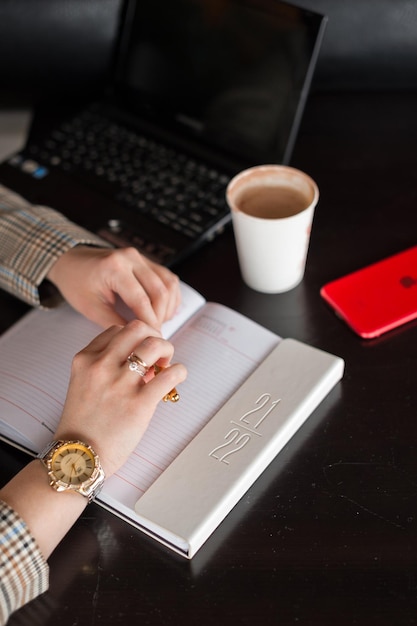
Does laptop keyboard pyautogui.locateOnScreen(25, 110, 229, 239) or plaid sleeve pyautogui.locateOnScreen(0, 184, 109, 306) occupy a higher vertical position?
Answer: laptop keyboard pyautogui.locateOnScreen(25, 110, 229, 239)

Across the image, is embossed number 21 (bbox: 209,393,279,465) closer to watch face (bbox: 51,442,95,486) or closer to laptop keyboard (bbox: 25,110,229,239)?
watch face (bbox: 51,442,95,486)

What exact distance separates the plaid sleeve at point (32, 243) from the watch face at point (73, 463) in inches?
10.0

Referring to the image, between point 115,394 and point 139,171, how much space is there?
1.47 feet

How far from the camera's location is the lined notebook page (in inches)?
29.0

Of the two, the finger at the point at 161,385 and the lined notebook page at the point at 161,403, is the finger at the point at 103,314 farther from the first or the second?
the finger at the point at 161,385

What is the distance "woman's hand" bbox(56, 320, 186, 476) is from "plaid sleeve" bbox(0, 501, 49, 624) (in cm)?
9

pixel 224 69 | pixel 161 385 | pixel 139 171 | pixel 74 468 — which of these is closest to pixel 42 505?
pixel 74 468

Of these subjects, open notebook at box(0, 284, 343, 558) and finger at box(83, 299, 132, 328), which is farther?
finger at box(83, 299, 132, 328)

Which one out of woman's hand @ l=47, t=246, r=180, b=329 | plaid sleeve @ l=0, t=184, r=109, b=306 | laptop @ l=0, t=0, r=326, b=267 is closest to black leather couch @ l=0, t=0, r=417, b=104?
laptop @ l=0, t=0, r=326, b=267

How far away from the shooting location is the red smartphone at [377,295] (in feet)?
2.85

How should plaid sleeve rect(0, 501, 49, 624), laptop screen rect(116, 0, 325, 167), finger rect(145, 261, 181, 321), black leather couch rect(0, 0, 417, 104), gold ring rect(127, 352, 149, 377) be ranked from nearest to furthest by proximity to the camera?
plaid sleeve rect(0, 501, 49, 624) → gold ring rect(127, 352, 149, 377) → finger rect(145, 261, 181, 321) → laptop screen rect(116, 0, 325, 167) → black leather couch rect(0, 0, 417, 104)

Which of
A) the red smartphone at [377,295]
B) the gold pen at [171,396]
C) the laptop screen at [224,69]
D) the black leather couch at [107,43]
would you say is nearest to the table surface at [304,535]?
the red smartphone at [377,295]

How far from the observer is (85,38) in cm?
124

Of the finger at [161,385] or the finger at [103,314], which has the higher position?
the finger at [161,385]
